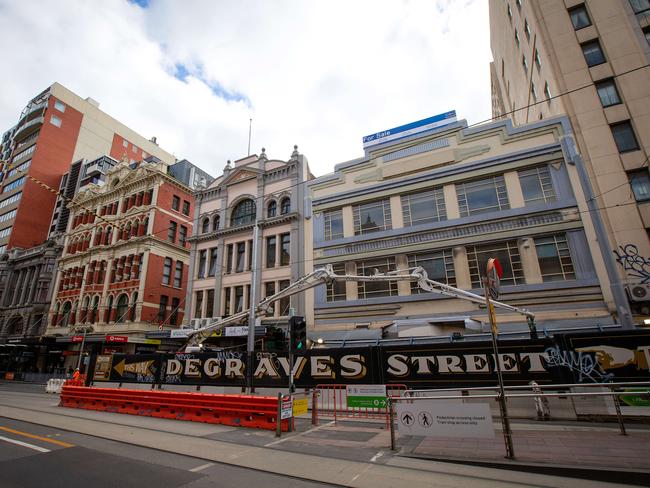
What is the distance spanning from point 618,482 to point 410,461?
3380 millimetres

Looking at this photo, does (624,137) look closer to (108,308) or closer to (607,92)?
(607,92)

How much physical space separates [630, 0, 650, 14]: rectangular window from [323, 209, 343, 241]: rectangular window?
70.6 ft

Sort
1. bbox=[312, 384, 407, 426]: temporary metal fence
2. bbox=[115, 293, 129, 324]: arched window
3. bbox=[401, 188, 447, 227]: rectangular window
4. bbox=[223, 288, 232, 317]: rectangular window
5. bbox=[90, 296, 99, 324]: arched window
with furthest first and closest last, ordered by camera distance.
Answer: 1. bbox=[90, 296, 99, 324]: arched window
2. bbox=[115, 293, 129, 324]: arched window
3. bbox=[223, 288, 232, 317]: rectangular window
4. bbox=[401, 188, 447, 227]: rectangular window
5. bbox=[312, 384, 407, 426]: temporary metal fence

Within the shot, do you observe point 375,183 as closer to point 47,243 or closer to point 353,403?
point 353,403

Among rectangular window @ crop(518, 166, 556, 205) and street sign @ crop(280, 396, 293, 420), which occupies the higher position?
rectangular window @ crop(518, 166, 556, 205)

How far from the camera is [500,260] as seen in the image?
60.8 feet

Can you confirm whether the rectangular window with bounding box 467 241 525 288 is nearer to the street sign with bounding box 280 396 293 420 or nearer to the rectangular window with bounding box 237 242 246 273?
the street sign with bounding box 280 396 293 420

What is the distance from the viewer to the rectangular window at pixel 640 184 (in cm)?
1730

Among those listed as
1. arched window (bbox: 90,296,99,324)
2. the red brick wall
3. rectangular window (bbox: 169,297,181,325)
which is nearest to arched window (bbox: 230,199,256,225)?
rectangular window (bbox: 169,297,181,325)

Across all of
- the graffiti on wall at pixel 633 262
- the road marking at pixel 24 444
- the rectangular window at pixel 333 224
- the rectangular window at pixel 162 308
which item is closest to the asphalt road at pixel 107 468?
the road marking at pixel 24 444

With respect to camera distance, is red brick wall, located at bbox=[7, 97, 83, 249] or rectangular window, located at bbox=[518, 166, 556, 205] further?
red brick wall, located at bbox=[7, 97, 83, 249]

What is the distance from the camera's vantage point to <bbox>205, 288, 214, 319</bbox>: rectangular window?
27.4 metres

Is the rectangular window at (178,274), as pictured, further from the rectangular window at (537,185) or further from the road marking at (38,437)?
the rectangular window at (537,185)

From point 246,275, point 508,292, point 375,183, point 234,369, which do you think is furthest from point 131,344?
point 508,292
